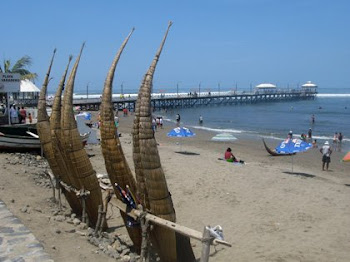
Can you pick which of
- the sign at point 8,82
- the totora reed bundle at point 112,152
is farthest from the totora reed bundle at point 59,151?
the sign at point 8,82

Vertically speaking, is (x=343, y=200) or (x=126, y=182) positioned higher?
(x=126, y=182)

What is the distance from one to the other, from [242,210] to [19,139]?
9229 mm

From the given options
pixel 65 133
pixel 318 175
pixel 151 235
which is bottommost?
pixel 318 175

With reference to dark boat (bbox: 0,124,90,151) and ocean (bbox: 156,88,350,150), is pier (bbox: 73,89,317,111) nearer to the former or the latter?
ocean (bbox: 156,88,350,150)

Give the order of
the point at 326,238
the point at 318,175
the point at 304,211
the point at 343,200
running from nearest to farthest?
the point at 326,238, the point at 304,211, the point at 343,200, the point at 318,175

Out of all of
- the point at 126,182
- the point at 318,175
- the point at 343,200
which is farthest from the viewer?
the point at 318,175

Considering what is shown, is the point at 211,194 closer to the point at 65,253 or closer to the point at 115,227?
the point at 115,227

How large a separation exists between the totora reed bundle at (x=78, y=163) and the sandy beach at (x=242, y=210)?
0.67 metres

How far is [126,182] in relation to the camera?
7.24 metres

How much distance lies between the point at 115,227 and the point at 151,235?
2.63 m

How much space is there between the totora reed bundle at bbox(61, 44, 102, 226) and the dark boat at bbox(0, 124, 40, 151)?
22.7 ft

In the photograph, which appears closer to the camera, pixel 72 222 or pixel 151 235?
pixel 151 235

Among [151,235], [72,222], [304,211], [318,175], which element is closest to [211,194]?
[304,211]

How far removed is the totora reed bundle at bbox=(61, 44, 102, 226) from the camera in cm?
820
